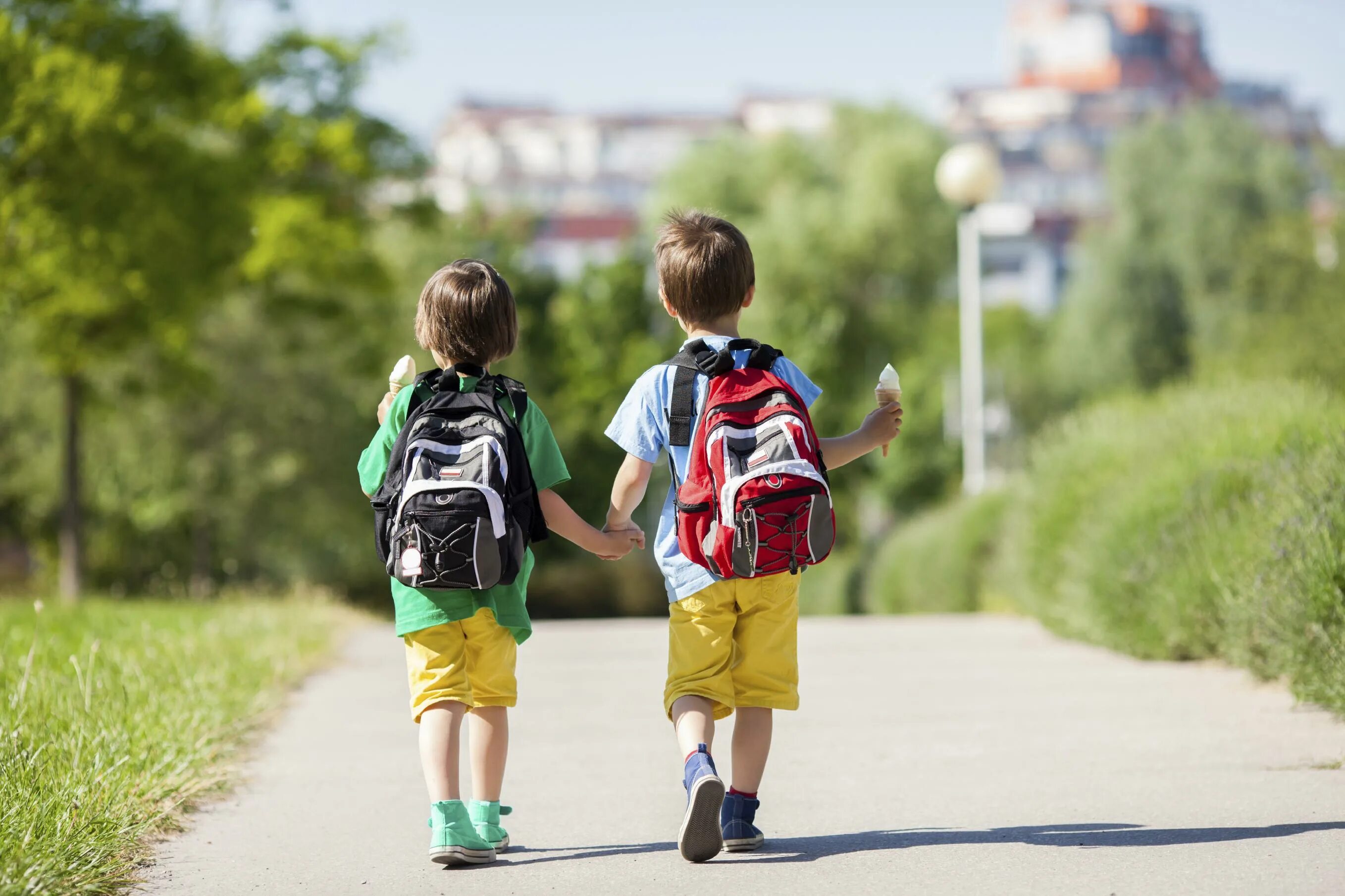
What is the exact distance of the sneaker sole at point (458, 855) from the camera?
4.34 m

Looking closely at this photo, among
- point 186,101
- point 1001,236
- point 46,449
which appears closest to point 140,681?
point 186,101

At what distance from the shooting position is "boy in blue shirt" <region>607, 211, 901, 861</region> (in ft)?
14.5

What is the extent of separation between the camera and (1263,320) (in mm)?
33250

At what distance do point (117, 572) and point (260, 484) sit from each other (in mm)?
4688

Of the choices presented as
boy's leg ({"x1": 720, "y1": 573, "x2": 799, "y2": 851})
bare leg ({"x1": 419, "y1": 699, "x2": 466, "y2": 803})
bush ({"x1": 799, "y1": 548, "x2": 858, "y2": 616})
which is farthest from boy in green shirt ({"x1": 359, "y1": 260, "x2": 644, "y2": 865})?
bush ({"x1": 799, "y1": 548, "x2": 858, "y2": 616})

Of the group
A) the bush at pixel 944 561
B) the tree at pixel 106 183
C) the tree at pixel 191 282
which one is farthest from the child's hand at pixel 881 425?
the bush at pixel 944 561

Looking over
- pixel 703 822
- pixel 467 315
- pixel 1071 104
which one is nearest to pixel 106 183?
pixel 467 315

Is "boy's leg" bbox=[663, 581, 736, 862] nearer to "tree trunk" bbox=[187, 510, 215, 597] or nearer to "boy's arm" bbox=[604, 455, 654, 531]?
"boy's arm" bbox=[604, 455, 654, 531]

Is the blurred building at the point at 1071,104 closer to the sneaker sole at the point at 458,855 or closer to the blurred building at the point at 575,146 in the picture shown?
the blurred building at the point at 575,146

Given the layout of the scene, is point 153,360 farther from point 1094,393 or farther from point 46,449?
point 1094,393

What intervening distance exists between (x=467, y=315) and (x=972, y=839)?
1942 mm

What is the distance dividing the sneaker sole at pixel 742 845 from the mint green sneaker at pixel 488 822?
23.5 inches

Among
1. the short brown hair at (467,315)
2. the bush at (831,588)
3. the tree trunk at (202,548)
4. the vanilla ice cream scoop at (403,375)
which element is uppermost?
the short brown hair at (467,315)

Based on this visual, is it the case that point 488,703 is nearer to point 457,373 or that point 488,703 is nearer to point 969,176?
point 457,373
